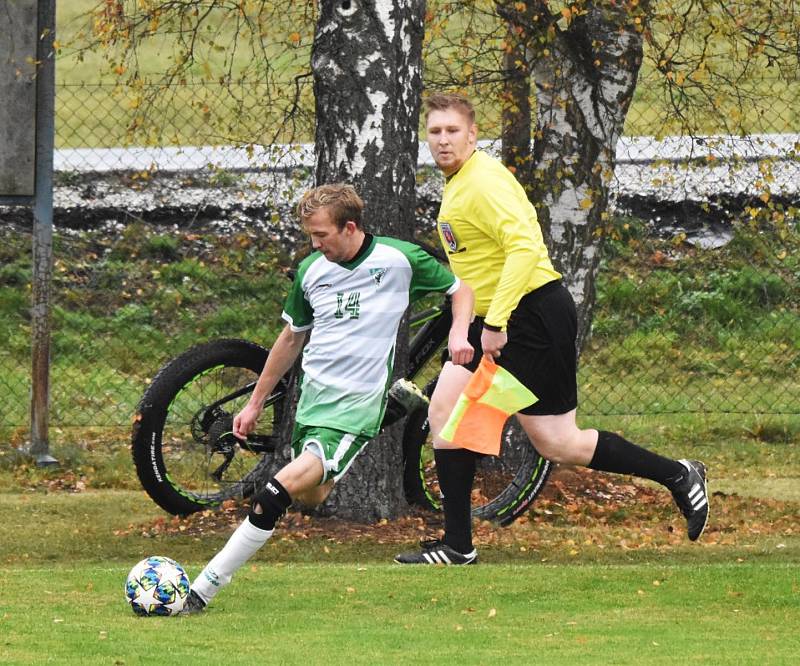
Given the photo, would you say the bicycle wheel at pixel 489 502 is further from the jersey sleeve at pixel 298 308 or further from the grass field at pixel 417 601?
the jersey sleeve at pixel 298 308

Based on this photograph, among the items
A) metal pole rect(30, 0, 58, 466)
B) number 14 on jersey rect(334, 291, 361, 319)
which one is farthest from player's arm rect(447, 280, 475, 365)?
metal pole rect(30, 0, 58, 466)

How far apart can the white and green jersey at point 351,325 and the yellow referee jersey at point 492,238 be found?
0.34m

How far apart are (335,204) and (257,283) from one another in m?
8.37

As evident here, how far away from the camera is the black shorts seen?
6.70 metres

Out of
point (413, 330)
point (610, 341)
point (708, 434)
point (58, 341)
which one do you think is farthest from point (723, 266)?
point (413, 330)

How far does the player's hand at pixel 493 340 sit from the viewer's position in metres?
6.43

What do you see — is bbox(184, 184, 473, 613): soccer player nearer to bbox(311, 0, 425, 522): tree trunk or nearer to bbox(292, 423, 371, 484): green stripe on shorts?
bbox(292, 423, 371, 484): green stripe on shorts

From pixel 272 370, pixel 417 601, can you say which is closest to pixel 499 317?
pixel 272 370

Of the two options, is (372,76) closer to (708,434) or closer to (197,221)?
(708,434)

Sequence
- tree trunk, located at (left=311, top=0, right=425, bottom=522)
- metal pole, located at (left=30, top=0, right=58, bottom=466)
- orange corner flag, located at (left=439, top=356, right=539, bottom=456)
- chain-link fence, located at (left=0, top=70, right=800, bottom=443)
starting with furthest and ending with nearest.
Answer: chain-link fence, located at (left=0, top=70, right=800, bottom=443) → metal pole, located at (left=30, top=0, right=58, bottom=466) → tree trunk, located at (left=311, top=0, right=425, bottom=522) → orange corner flag, located at (left=439, top=356, right=539, bottom=456)

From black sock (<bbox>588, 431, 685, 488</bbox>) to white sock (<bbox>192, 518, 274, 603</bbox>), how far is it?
1774 mm

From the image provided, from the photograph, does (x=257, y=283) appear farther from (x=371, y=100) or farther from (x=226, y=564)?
(x=226, y=564)

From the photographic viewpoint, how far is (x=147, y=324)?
548 inches

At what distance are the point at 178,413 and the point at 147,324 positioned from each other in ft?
18.8
